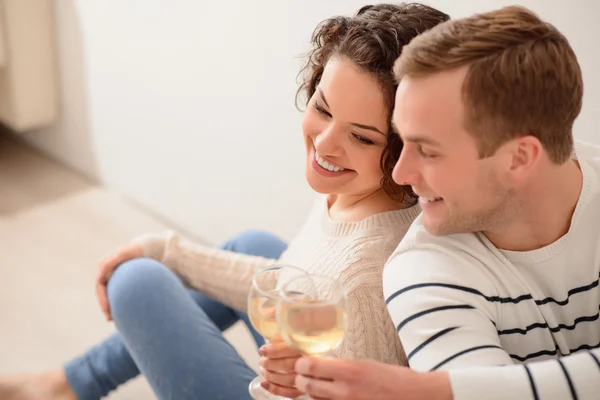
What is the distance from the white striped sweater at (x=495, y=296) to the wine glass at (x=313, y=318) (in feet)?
0.41

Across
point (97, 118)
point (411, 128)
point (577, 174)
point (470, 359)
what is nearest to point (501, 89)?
point (411, 128)

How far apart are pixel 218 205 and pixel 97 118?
64 cm

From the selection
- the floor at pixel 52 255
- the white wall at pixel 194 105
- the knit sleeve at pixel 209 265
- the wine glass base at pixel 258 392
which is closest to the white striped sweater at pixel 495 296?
the wine glass base at pixel 258 392

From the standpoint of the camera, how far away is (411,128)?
43.5 inches

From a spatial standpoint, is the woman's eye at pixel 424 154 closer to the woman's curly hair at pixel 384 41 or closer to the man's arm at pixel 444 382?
the woman's curly hair at pixel 384 41

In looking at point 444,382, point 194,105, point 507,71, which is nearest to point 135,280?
point 444,382

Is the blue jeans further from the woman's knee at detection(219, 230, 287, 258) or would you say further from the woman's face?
the woman's face

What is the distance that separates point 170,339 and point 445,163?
633 millimetres

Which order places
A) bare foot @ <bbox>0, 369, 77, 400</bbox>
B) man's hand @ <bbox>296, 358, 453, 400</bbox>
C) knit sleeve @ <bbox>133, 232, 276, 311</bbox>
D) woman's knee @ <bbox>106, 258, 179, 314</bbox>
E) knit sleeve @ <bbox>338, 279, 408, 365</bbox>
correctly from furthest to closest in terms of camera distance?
bare foot @ <bbox>0, 369, 77, 400</bbox>
knit sleeve @ <bbox>133, 232, 276, 311</bbox>
woman's knee @ <bbox>106, 258, 179, 314</bbox>
knit sleeve @ <bbox>338, 279, 408, 365</bbox>
man's hand @ <bbox>296, 358, 453, 400</bbox>

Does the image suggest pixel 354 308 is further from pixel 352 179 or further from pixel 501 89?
pixel 501 89

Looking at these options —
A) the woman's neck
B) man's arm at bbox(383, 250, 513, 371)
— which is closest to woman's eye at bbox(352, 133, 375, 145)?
the woman's neck

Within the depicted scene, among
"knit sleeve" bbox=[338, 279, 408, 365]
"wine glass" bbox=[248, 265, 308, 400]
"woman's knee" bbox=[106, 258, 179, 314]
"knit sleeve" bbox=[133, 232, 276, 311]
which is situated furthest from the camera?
"knit sleeve" bbox=[133, 232, 276, 311]

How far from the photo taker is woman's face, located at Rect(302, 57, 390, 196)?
1.30 metres

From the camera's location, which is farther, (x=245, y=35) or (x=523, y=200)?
(x=245, y=35)
